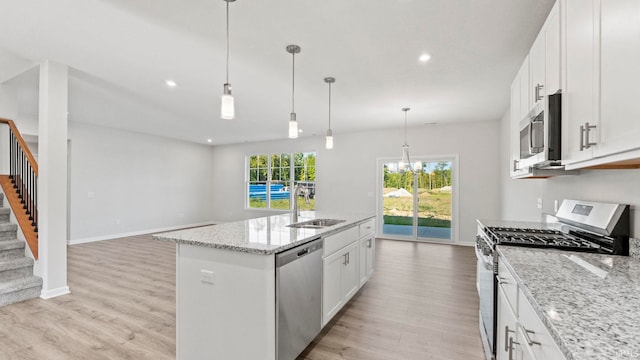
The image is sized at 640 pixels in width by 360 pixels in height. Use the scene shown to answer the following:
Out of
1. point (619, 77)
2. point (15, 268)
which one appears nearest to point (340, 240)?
point (619, 77)

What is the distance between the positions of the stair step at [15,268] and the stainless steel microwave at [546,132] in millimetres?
5244

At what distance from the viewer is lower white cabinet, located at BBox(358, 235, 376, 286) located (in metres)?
3.36

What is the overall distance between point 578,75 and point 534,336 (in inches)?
49.6

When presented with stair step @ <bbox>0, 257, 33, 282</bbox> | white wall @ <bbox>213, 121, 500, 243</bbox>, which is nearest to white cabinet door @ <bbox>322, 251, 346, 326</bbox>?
stair step @ <bbox>0, 257, 33, 282</bbox>

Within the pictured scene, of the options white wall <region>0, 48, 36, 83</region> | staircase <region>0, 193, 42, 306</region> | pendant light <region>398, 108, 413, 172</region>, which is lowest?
staircase <region>0, 193, 42, 306</region>

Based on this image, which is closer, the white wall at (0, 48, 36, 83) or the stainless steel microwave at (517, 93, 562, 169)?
the stainless steel microwave at (517, 93, 562, 169)

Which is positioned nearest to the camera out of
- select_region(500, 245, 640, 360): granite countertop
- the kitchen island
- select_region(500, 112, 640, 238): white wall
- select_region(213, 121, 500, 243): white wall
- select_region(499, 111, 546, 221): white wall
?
select_region(500, 245, 640, 360): granite countertop

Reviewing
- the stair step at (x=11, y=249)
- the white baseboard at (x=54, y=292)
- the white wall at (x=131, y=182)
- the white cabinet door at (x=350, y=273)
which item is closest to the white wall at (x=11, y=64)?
the stair step at (x=11, y=249)

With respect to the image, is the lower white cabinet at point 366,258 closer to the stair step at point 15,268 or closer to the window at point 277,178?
the stair step at point 15,268

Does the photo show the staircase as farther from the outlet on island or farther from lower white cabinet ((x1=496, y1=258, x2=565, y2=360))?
lower white cabinet ((x1=496, y1=258, x2=565, y2=360))

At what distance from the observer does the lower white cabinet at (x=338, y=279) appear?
246 cm

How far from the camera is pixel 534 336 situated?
1.01m

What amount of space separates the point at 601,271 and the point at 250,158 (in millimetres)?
8674

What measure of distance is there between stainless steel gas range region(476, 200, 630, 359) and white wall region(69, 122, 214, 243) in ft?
25.2
